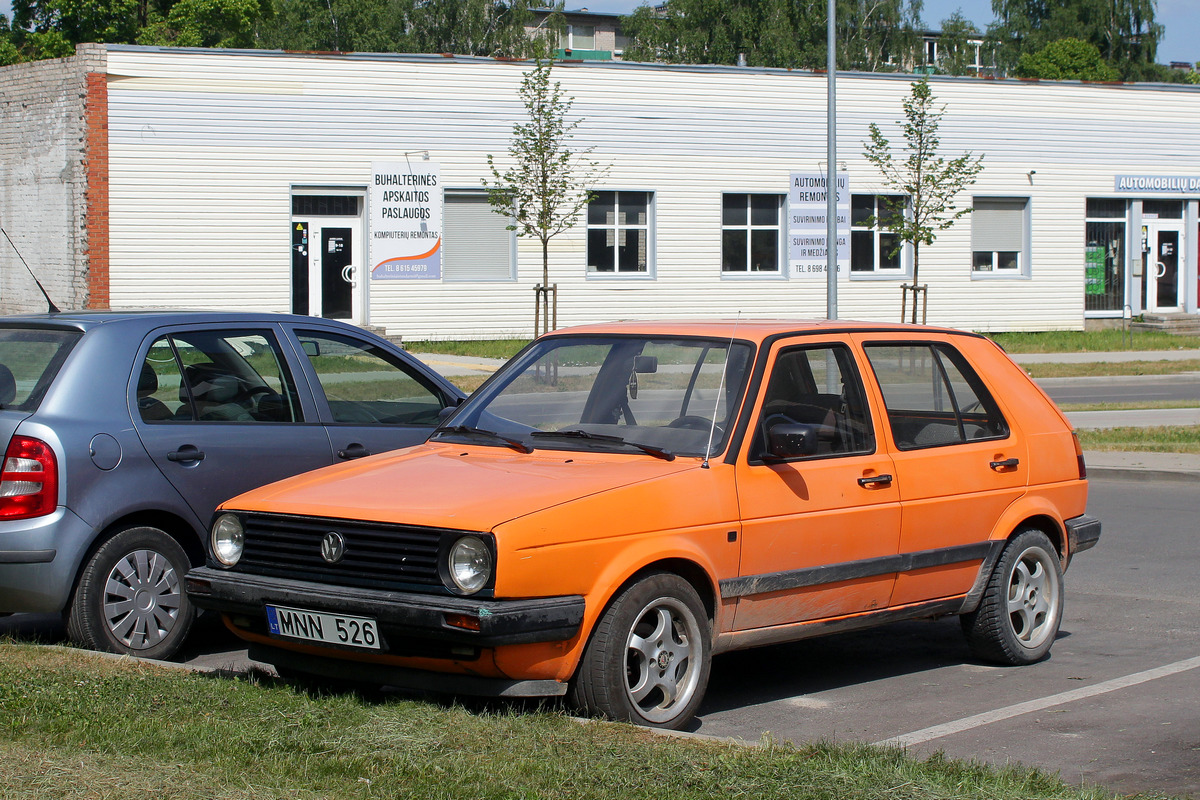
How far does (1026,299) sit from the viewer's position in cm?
3375

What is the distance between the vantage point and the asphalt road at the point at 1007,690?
4.90 m

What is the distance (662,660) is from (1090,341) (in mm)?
28942

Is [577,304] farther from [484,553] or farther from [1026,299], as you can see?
[484,553]

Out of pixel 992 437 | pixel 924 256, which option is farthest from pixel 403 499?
pixel 924 256

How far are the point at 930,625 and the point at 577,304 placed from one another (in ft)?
75.5

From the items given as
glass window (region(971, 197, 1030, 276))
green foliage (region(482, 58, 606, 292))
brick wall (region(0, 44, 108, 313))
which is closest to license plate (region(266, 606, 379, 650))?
green foliage (region(482, 58, 606, 292))

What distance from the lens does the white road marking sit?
16.7 ft

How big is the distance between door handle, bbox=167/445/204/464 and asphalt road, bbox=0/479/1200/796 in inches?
37.8

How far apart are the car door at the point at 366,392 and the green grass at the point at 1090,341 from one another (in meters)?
23.8

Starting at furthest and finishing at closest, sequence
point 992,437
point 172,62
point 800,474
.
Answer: point 172,62 < point 992,437 < point 800,474

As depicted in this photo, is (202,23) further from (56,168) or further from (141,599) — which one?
(141,599)

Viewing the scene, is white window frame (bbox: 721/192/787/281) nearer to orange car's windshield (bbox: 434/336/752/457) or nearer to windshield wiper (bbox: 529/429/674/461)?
orange car's windshield (bbox: 434/336/752/457)

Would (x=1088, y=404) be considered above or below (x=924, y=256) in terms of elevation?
below

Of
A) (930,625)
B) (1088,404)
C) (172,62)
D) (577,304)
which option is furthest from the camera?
(577,304)
